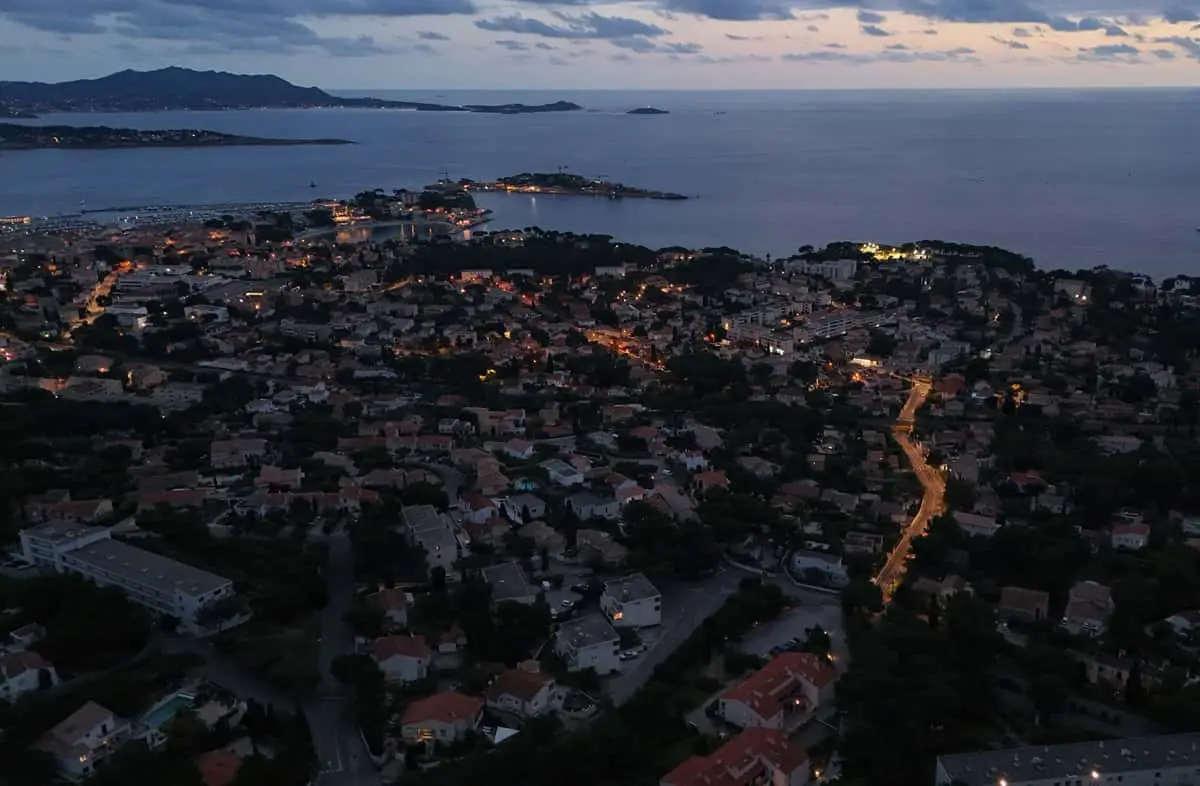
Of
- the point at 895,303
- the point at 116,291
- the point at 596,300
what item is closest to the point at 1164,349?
the point at 895,303

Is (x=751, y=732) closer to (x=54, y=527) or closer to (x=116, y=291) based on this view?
(x=54, y=527)

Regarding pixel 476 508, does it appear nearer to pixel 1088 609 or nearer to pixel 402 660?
pixel 402 660

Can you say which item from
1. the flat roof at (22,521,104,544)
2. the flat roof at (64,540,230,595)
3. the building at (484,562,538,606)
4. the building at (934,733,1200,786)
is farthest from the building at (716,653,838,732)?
the flat roof at (22,521,104,544)

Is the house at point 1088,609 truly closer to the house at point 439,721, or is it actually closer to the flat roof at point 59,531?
the house at point 439,721

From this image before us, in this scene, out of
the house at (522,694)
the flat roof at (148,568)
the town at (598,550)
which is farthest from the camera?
the flat roof at (148,568)

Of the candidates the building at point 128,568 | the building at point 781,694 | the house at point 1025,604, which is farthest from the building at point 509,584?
the house at point 1025,604

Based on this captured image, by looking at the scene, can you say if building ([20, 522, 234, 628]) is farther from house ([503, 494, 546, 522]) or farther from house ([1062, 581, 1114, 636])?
house ([1062, 581, 1114, 636])
